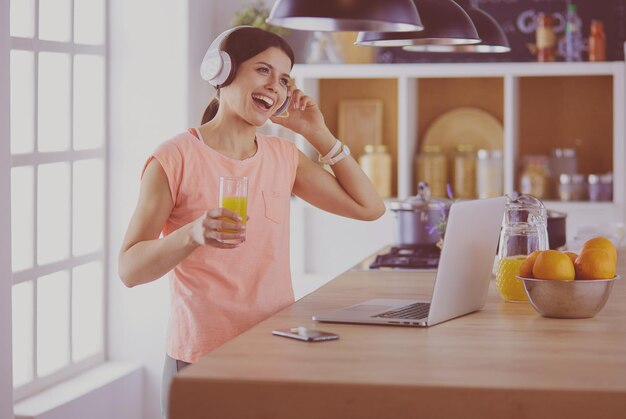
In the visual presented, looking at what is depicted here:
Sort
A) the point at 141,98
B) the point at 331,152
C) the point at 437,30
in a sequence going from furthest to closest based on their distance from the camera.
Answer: the point at 141,98 → the point at 437,30 → the point at 331,152

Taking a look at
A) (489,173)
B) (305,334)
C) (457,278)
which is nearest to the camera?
(305,334)

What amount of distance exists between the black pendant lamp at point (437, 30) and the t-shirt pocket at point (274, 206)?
61cm

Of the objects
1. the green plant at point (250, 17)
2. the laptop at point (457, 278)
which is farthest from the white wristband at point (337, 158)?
the green plant at point (250, 17)

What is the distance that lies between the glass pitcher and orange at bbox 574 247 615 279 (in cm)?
25

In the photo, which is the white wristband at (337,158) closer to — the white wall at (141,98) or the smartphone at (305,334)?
the smartphone at (305,334)

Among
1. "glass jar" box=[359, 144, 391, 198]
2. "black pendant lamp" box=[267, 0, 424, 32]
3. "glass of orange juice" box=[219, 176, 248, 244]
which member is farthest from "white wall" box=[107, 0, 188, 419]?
"glass of orange juice" box=[219, 176, 248, 244]

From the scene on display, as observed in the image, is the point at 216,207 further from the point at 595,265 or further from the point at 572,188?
the point at 572,188

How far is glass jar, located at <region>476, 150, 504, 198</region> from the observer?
16.6 feet

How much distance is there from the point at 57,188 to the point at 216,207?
1.94 metres

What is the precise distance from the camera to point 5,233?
3.49 m

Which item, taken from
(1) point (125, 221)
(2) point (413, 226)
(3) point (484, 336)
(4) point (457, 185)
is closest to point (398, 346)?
(3) point (484, 336)

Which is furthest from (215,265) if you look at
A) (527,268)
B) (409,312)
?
(527,268)

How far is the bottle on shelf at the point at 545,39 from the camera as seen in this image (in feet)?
16.4

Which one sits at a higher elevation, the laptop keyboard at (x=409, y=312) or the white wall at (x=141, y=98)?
the white wall at (x=141, y=98)
